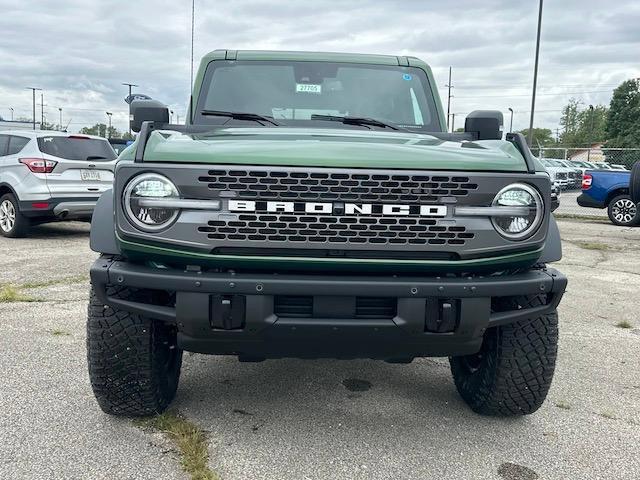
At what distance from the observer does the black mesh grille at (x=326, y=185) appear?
2475 mm

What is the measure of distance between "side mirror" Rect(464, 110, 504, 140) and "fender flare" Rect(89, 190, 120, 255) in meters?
2.20

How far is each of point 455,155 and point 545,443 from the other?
149 cm

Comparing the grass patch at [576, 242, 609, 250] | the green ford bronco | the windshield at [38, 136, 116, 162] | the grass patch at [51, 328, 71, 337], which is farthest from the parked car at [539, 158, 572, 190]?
the green ford bronco

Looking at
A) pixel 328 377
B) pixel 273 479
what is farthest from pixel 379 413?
pixel 273 479

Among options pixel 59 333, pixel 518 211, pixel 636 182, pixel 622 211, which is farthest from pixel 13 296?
pixel 622 211

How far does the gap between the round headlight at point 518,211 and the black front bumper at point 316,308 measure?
0.20 metres

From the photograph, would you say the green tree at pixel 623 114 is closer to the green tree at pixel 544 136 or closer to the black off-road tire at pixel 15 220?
the green tree at pixel 544 136

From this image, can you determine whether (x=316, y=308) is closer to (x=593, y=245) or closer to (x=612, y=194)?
(x=593, y=245)

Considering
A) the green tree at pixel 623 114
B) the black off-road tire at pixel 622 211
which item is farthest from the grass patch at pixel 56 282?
the green tree at pixel 623 114

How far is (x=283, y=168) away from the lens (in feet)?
8.13

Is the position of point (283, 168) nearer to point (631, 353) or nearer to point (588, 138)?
point (631, 353)

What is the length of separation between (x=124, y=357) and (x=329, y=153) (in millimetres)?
1338

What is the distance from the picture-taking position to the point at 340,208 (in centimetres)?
250

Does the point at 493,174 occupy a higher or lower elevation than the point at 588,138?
lower
